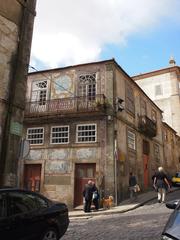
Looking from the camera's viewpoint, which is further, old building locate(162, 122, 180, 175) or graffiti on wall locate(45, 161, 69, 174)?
old building locate(162, 122, 180, 175)

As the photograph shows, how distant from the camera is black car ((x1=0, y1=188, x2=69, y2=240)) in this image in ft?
16.4

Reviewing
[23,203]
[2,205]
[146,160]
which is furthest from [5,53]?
[146,160]

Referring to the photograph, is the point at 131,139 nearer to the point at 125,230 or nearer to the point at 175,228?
the point at 125,230

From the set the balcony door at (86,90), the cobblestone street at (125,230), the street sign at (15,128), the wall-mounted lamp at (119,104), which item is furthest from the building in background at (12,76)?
the wall-mounted lamp at (119,104)

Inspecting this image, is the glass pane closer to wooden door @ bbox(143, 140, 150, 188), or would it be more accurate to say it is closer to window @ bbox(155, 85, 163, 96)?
wooden door @ bbox(143, 140, 150, 188)

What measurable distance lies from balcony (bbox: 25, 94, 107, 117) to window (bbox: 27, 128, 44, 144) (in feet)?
3.43

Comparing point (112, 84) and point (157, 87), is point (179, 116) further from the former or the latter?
point (112, 84)

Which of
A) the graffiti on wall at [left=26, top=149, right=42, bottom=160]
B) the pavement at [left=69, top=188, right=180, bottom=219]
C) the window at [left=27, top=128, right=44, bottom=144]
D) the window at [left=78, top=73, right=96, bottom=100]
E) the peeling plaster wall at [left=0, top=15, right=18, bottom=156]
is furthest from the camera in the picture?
the window at [left=27, top=128, right=44, bottom=144]

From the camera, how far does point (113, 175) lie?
50.8ft

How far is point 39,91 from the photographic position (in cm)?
1981

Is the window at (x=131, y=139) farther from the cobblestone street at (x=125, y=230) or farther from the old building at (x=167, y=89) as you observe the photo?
the old building at (x=167, y=89)

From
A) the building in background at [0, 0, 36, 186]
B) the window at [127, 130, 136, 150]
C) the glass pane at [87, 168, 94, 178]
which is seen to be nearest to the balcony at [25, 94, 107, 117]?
the window at [127, 130, 136, 150]

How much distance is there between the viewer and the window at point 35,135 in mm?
18266

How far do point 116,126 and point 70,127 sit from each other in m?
3.04
